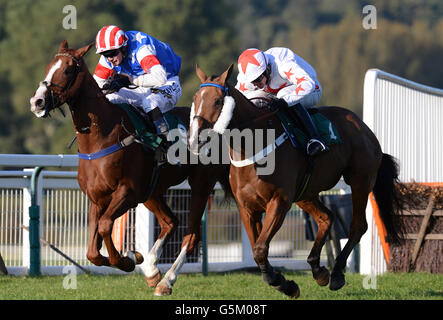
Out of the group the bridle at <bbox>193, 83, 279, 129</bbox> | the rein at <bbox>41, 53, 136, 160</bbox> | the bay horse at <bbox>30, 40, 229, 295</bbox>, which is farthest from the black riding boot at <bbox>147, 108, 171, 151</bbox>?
the bridle at <bbox>193, 83, 279, 129</bbox>

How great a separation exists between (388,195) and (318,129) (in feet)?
4.17

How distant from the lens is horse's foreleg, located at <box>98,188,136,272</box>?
6137mm

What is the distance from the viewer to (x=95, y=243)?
6289mm

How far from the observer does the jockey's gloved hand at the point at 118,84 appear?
6.53m

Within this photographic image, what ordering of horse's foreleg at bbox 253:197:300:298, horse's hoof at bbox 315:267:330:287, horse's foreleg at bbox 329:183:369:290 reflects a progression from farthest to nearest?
horse's foreleg at bbox 329:183:369:290 < horse's hoof at bbox 315:267:330:287 < horse's foreleg at bbox 253:197:300:298

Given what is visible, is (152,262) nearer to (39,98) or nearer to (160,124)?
(160,124)

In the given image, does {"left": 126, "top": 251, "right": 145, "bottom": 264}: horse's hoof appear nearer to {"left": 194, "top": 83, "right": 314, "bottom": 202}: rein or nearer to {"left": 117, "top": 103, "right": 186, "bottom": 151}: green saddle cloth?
{"left": 117, "top": 103, "right": 186, "bottom": 151}: green saddle cloth

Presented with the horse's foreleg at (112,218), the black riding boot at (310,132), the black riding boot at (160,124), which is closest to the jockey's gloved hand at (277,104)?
the black riding boot at (310,132)

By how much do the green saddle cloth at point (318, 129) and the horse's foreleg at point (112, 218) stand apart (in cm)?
134

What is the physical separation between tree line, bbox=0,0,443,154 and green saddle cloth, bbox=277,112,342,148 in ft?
71.2

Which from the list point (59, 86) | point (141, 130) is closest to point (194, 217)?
point (141, 130)

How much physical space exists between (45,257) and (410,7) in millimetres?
59370

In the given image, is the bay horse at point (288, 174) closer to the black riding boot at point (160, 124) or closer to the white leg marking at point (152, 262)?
the black riding boot at point (160, 124)
